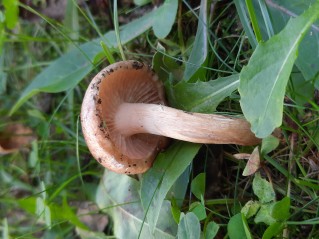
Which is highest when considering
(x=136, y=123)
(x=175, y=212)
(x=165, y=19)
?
(x=165, y=19)

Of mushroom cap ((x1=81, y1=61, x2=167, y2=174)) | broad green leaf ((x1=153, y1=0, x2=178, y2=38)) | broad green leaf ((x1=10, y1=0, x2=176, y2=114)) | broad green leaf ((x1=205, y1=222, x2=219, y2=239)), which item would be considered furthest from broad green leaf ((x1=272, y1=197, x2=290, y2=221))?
broad green leaf ((x1=10, y1=0, x2=176, y2=114))

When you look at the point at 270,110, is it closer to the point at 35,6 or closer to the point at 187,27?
the point at 187,27

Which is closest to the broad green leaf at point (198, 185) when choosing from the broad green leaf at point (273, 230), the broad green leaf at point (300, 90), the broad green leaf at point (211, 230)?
the broad green leaf at point (211, 230)

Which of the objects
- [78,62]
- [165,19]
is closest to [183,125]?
[165,19]

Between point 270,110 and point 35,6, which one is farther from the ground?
point 35,6

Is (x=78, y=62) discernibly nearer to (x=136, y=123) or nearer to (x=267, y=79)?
(x=136, y=123)

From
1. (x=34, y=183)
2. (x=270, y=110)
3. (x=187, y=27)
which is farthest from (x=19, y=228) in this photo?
(x=270, y=110)
